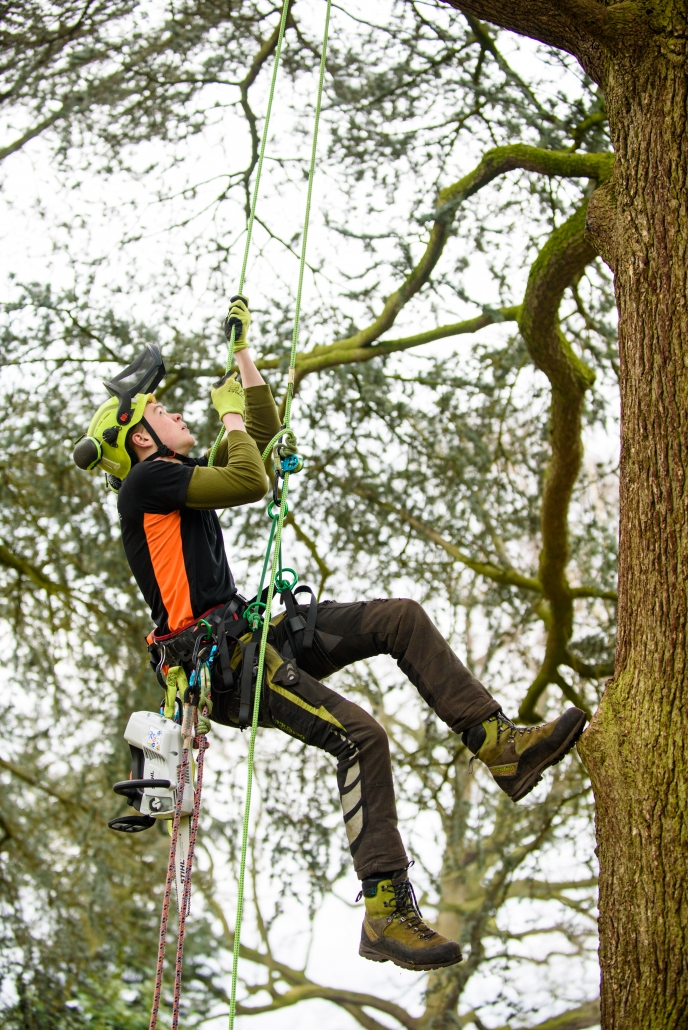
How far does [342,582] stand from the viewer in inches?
271

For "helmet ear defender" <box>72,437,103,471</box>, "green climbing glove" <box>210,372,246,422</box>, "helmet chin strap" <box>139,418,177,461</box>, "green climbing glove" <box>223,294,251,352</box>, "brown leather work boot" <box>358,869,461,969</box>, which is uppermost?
"green climbing glove" <box>223,294,251,352</box>

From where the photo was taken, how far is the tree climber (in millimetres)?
2645

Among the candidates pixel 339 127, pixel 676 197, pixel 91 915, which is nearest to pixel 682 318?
pixel 676 197

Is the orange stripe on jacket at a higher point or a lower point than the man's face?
lower

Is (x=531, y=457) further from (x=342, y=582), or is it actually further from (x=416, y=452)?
(x=342, y=582)

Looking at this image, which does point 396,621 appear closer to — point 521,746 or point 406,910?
point 521,746

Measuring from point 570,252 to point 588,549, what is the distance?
301cm

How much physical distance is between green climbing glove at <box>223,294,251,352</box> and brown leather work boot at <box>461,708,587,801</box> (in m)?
1.34

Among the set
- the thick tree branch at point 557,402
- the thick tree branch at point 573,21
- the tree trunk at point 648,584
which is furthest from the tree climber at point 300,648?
the thick tree branch at point 557,402

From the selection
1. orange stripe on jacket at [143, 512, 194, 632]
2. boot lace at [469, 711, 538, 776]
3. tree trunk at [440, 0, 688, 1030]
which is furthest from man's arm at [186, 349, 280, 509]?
tree trunk at [440, 0, 688, 1030]

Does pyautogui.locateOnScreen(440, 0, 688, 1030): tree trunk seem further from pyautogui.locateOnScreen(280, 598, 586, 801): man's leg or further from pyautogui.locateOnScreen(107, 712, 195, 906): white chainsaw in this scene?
pyautogui.locateOnScreen(107, 712, 195, 906): white chainsaw

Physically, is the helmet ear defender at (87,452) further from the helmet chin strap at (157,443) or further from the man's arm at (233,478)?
the man's arm at (233,478)

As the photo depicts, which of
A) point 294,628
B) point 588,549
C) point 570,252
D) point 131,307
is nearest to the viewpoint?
point 294,628

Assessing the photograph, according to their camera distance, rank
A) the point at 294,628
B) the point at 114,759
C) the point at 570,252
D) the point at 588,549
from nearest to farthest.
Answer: the point at 294,628 < the point at 570,252 < the point at 114,759 < the point at 588,549
